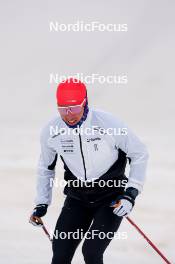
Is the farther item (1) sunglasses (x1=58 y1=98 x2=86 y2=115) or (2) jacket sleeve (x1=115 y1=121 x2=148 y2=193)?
(2) jacket sleeve (x1=115 y1=121 x2=148 y2=193)

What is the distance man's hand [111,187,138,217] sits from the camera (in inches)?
148

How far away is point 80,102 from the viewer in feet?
12.0

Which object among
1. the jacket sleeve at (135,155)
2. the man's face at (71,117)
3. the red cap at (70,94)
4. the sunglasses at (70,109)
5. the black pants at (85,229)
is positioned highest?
the red cap at (70,94)

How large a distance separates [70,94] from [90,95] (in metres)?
7.32

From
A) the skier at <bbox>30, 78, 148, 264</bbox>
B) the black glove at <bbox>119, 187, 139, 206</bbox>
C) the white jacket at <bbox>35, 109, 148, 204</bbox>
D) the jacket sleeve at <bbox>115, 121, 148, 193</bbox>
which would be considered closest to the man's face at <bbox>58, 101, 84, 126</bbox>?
the skier at <bbox>30, 78, 148, 264</bbox>

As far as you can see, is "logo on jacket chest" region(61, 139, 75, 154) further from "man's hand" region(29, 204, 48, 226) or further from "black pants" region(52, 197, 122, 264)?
"man's hand" region(29, 204, 48, 226)

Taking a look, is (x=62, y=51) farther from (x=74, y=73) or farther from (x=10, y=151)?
(x=10, y=151)

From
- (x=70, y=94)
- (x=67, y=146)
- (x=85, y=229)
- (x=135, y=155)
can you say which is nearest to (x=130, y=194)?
(x=135, y=155)

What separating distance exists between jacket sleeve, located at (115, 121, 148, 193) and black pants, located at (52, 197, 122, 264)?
0.23m

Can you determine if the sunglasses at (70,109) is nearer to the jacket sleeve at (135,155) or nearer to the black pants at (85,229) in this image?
the jacket sleeve at (135,155)

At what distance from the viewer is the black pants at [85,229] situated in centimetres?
363

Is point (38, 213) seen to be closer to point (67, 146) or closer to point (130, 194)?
point (67, 146)

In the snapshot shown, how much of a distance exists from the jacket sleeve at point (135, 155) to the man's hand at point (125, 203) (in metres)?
0.05

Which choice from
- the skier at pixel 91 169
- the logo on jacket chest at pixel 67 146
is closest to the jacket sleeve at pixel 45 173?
the skier at pixel 91 169
